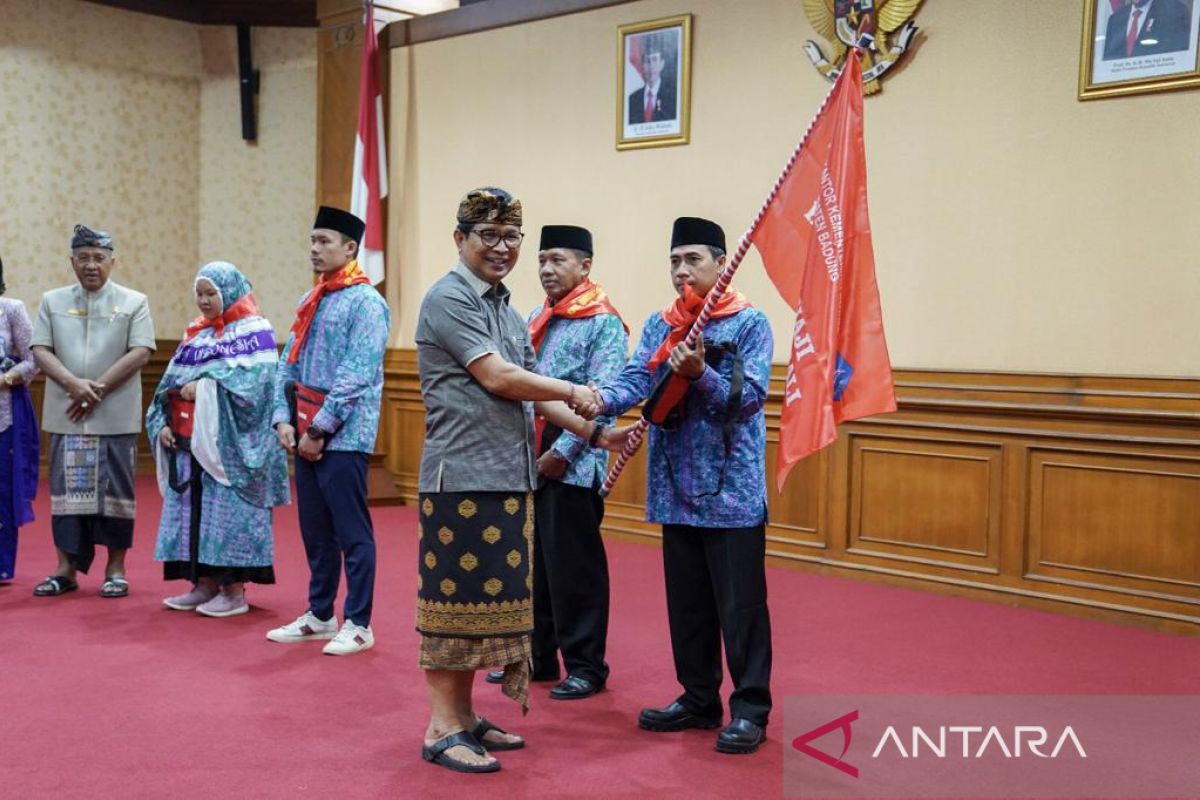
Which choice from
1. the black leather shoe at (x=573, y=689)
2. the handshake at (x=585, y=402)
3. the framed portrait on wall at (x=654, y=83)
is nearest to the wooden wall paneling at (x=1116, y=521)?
the black leather shoe at (x=573, y=689)

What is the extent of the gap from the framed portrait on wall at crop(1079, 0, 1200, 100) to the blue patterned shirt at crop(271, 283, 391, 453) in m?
2.91

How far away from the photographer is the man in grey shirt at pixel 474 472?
110 inches

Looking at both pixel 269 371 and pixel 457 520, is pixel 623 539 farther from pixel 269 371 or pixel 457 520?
pixel 457 520

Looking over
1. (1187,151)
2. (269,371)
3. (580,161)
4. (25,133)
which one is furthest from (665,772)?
(25,133)

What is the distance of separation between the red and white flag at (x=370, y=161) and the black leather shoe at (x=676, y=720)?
4.80m

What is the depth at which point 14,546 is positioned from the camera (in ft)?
16.2

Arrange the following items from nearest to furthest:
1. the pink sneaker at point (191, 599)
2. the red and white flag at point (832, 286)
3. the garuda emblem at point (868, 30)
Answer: the red and white flag at point (832, 286), the pink sneaker at point (191, 599), the garuda emblem at point (868, 30)

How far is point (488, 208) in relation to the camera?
2832 millimetres

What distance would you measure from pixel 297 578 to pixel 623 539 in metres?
1.83

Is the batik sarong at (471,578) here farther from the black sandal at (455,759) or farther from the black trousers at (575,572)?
the black trousers at (575,572)

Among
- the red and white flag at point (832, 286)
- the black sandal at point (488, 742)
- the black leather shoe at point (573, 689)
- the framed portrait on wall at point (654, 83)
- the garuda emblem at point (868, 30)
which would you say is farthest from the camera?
the framed portrait on wall at point (654, 83)

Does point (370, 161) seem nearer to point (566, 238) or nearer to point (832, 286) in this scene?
point (566, 238)

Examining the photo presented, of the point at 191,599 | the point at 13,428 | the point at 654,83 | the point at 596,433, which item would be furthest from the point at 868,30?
the point at 13,428

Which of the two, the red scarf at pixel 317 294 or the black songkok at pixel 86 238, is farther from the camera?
the black songkok at pixel 86 238
